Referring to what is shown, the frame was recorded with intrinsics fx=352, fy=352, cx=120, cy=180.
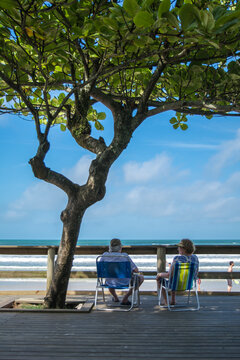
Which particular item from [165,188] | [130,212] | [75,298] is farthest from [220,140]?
[75,298]

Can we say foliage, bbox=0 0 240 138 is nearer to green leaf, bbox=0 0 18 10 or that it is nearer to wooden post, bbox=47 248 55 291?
green leaf, bbox=0 0 18 10

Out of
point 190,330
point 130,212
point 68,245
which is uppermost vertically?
point 130,212

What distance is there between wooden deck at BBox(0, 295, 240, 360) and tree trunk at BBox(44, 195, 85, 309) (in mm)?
311

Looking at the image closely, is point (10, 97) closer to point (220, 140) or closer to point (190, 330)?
point (190, 330)

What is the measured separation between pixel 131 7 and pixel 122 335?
9.51 ft

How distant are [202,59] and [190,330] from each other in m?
2.99

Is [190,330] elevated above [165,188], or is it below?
below

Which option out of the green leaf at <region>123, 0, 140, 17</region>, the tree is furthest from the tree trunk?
the green leaf at <region>123, 0, 140, 17</region>

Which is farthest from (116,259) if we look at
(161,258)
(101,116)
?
(101,116)

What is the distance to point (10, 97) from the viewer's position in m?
5.31

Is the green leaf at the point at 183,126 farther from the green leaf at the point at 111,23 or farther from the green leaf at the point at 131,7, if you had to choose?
the green leaf at the point at 131,7

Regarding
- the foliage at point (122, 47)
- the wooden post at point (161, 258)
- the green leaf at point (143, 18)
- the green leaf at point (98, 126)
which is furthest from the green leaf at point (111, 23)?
the wooden post at point (161, 258)

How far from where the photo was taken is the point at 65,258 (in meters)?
4.59

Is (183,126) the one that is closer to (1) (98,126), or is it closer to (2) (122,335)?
(1) (98,126)
